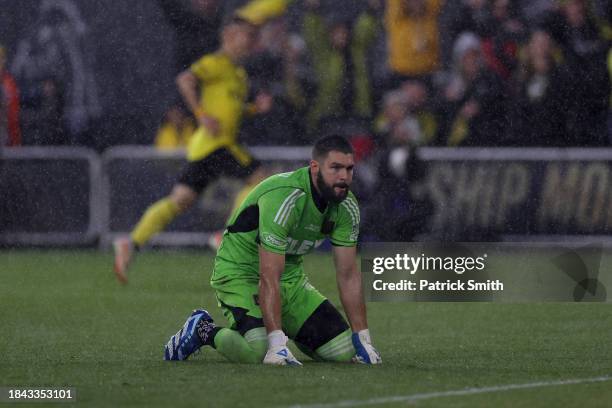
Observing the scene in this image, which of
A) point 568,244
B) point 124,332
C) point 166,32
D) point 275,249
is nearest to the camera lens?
point 275,249

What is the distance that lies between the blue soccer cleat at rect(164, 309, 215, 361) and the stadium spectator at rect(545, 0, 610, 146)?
10.3m

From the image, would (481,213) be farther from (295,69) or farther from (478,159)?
(295,69)

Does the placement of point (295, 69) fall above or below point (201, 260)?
above

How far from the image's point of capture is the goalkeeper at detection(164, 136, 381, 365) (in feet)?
28.9

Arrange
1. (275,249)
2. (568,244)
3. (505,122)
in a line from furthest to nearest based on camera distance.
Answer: (505,122) < (568,244) < (275,249)

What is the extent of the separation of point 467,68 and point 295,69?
2.05 meters

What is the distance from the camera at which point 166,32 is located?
20281mm

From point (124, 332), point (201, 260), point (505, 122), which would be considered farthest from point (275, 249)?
point (505, 122)

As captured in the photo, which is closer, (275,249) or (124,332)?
(275,249)

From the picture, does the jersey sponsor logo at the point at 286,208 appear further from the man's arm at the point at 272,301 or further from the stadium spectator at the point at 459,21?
the stadium spectator at the point at 459,21

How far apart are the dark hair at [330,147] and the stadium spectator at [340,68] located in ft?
34.7

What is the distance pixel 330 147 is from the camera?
28.8 feet

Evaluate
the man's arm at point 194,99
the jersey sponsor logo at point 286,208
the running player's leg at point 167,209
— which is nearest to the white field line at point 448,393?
the jersey sponsor logo at point 286,208

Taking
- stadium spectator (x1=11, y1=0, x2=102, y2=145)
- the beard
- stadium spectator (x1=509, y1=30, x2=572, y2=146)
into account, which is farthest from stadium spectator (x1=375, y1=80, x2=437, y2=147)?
the beard
